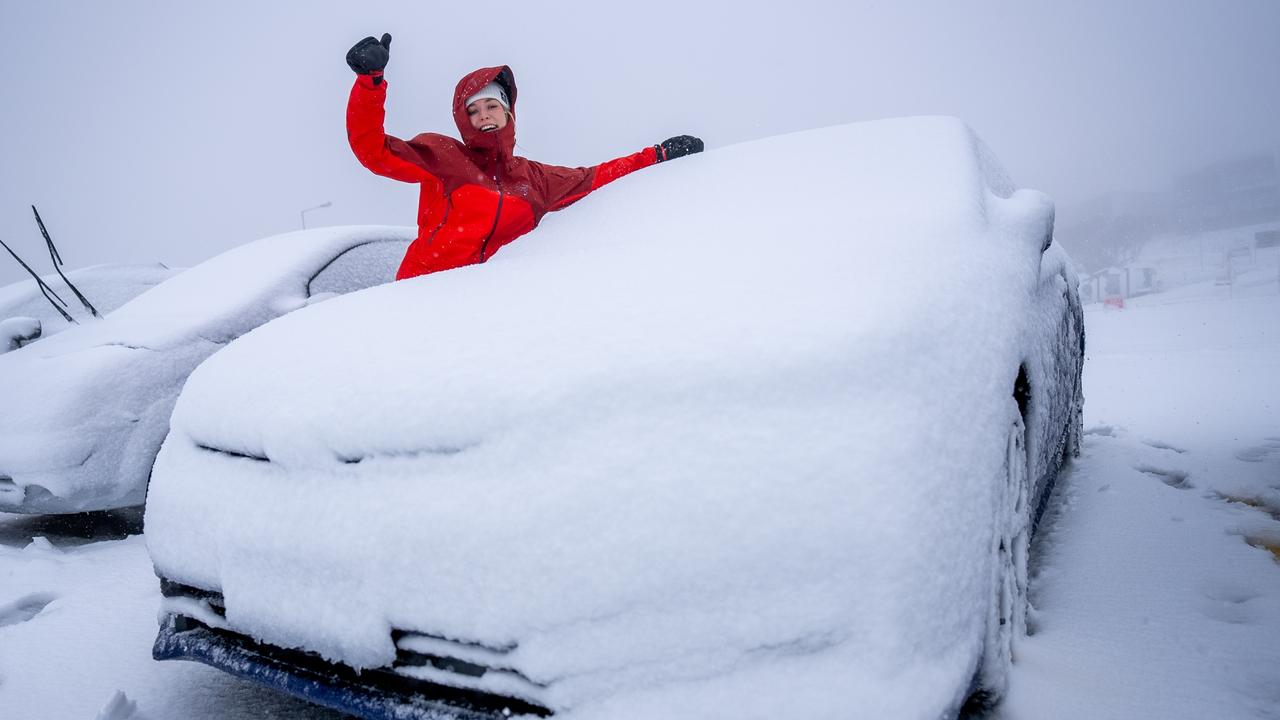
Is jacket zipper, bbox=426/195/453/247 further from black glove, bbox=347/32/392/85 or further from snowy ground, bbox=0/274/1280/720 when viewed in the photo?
snowy ground, bbox=0/274/1280/720

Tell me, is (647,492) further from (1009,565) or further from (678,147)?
(678,147)

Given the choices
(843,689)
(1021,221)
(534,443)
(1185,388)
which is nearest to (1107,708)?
(843,689)

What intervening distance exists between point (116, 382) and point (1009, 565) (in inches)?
126

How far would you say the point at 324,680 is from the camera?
1119mm

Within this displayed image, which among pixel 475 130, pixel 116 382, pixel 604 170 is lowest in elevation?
pixel 116 382

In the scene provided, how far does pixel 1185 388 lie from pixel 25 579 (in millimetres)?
7149

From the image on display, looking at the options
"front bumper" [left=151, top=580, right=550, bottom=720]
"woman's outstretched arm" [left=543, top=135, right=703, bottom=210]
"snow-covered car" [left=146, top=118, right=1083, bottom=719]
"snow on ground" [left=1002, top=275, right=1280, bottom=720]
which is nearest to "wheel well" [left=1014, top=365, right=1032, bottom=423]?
"snow-covered car" [left=146, top=118, right=1083, bottom=719]

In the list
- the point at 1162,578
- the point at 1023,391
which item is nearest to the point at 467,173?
the point at 1023,391

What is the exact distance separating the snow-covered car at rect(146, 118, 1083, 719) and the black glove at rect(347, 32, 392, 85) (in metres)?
1.18

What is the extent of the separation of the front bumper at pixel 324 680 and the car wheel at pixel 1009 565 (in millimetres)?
762

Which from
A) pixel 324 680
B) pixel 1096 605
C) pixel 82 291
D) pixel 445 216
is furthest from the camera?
pixel 82 291

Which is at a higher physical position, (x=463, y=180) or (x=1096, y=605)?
(x=463, y=180)

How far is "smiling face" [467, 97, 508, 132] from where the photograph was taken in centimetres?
254

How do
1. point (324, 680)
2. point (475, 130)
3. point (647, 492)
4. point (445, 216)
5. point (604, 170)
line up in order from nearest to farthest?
point (647, 492) < point (324, 680) < point (445, 216) < point (475, 130) < point (604, 170)
